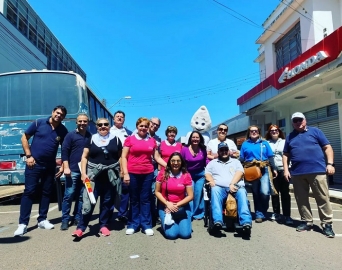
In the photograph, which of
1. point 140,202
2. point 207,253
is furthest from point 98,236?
point 207,253

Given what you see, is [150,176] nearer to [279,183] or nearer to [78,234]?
[78,234]

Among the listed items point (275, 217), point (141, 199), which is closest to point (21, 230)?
point (141, 199)

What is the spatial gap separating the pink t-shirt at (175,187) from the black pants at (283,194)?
1.86 m

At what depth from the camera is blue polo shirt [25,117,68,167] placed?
493 cm

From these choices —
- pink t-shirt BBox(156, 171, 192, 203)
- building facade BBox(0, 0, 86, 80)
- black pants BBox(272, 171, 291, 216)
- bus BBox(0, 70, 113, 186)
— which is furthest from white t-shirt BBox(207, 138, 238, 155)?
building facade BBox(0, 0, 86, 80)

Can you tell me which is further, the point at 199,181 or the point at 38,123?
the point at 199,181

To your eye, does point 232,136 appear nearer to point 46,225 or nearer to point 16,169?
point 16,169

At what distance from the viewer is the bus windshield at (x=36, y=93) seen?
24.8 ft

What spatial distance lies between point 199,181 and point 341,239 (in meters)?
2.34

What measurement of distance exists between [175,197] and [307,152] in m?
2.18

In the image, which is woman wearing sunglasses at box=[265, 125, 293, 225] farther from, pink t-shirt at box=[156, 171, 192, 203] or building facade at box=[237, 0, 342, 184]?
building facade at box=[237, 0, 342, 184]

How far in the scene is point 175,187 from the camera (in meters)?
4.64

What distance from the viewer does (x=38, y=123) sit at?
16.5ft

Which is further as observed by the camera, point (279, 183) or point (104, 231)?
point (279, 183)
